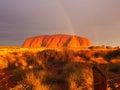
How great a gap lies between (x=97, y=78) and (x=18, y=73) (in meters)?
11.9

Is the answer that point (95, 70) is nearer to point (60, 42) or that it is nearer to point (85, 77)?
point (85, 77)

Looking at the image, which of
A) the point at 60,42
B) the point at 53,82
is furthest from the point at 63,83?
the point at 60,42

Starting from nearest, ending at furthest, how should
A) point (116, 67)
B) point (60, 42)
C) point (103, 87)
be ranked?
point (103, 87) → point (116, 67) → point (60, 42)

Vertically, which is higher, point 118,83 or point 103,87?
point 103,87

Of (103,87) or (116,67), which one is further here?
(116,67)

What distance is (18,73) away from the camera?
1470cm

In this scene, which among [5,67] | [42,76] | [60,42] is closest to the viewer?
[42,76]

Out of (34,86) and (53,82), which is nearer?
(34,86)

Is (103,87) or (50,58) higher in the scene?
(103,87)

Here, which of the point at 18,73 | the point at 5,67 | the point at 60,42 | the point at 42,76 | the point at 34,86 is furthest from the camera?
the point at 60,42

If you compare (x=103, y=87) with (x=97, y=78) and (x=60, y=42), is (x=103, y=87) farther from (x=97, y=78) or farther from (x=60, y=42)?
(x=60, y=42)

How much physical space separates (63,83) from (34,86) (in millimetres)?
2246

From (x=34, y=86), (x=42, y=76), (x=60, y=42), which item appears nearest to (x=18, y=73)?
(x=42, y=76)

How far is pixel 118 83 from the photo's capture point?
1148 cm
